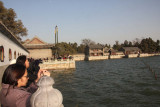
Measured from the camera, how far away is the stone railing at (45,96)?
132cm

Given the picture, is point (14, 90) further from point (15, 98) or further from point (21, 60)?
point (21, 60)

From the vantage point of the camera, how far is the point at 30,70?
2.76 m

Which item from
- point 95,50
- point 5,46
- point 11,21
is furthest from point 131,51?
point 5,46

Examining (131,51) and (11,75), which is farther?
(131,51)

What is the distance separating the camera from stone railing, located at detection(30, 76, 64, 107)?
132 cm

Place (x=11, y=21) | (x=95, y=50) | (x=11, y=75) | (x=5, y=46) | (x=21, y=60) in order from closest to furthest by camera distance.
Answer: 1. (x=11, y=75)
2. (x=21, y=60)
3. (x=5, y=46)
4. (x=11, y=21)
5. (x=95, y=50)

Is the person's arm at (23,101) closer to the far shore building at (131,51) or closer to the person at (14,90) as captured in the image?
the person at (14,90)

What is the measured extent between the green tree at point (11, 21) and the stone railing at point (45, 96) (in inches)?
1174

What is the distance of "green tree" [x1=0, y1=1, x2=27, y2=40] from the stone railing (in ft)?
97.8

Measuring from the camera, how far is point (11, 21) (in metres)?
28.9

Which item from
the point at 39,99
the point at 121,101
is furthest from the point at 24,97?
the point at 121,101

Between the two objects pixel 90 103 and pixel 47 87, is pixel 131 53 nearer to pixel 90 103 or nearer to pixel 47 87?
pixel 90 103

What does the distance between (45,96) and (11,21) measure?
31.8 meters

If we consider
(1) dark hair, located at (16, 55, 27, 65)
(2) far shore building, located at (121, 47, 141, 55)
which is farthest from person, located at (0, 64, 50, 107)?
(2) far shore building, located at (121, 47, 141, 55)
